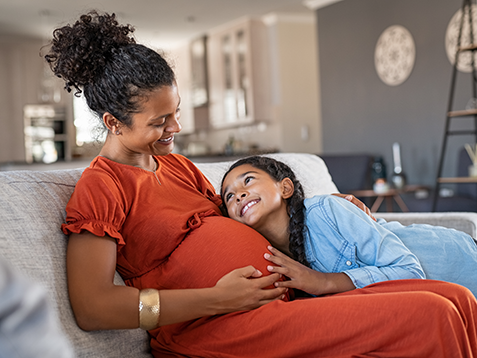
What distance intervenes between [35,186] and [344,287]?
0.80 meters

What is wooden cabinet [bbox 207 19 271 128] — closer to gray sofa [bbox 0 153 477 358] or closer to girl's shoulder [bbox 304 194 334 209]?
girl's shoulder [bbox 304 194 334 209]

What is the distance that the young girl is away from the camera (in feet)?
3.95

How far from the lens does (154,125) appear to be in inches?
48.0

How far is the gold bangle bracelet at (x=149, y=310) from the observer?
1021mm

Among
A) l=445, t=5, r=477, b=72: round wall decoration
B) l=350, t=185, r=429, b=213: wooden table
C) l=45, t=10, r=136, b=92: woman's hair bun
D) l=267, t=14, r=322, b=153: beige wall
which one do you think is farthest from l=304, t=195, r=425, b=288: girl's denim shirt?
l=267, t=14, r=322, b=153: beige wall

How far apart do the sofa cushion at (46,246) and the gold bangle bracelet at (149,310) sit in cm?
14

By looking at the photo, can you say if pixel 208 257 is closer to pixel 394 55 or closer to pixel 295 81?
pixel 394 55

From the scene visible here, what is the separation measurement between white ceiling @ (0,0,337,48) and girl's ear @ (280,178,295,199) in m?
4.78

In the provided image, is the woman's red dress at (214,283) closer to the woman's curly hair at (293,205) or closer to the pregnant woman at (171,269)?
the pregnant woman at (171,269)

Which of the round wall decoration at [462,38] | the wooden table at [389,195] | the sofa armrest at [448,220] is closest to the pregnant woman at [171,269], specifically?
the sofa armrest at [448,220]

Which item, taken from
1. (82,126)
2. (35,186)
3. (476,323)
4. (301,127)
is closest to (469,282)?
(476,323)

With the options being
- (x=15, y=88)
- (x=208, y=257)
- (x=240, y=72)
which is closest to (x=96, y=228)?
(x=208, y=257)

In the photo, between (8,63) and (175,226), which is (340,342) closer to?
(175,226)

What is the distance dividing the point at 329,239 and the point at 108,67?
2.33ft
